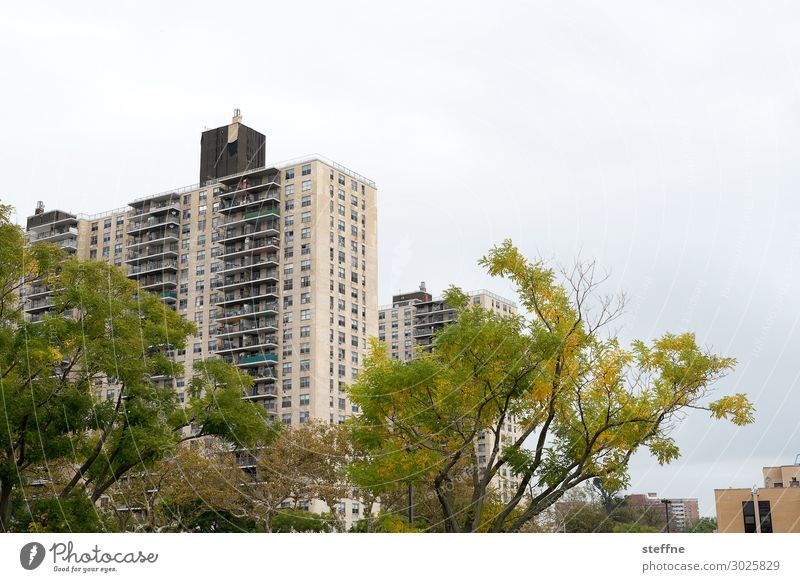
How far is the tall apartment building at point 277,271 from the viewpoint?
232ft

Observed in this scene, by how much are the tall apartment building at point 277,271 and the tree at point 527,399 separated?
49030 mm

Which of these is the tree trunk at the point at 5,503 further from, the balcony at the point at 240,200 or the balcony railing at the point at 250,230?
the balcony at the point at 240,200

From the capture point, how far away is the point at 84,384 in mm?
22281

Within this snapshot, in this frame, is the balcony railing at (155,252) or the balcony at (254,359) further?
the balcony railing at (155,252)

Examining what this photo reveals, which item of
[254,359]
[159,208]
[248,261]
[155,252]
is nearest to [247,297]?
[248,261]

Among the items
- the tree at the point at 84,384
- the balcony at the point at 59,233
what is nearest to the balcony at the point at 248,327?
the balcony at the point at 59,233

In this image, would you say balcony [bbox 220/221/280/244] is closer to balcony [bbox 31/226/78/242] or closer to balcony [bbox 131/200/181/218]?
balcony [bbox 131/200/181/218]

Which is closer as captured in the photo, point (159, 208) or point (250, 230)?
point (250, 230)

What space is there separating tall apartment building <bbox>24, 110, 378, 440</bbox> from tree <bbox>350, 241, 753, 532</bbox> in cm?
4903

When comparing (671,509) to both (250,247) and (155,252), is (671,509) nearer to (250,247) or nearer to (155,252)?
(250,247)

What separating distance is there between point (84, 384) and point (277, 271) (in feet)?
168

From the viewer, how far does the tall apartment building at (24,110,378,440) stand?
7069 cm
